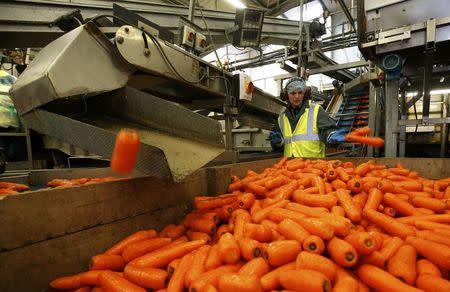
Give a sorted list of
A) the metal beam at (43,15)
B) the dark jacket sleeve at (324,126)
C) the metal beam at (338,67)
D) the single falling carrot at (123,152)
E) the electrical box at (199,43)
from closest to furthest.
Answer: the single falling carrot at (123,152)
the metal beam at (43,15)
the electrical box at (199,43)
the dark jacket sleeve at (324,126)
the metal beam at (338,67)

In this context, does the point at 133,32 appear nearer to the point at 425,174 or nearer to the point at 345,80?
the point at 425,174

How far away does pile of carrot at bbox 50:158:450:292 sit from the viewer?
4.02 ft

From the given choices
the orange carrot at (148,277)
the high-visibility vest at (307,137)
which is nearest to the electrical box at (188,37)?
the high-visibility vest at (307,137)

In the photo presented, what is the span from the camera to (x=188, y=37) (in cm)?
334

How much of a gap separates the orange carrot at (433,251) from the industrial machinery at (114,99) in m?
1.28

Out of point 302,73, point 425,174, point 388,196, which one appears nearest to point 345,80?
point 302,73

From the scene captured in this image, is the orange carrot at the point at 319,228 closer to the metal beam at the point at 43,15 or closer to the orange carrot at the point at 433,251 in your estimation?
the orange carrot at the point at 433,251

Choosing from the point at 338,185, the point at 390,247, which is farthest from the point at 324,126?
the point at 390,247

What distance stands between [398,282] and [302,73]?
5.25 metres

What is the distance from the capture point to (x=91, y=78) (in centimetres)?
161

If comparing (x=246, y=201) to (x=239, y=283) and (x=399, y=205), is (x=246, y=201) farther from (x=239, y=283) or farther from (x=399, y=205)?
(x=399, y=205)

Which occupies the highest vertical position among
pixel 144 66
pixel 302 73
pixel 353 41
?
pixel 353 41

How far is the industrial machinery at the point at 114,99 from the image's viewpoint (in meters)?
1.45

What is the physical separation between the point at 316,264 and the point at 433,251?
0.64m
